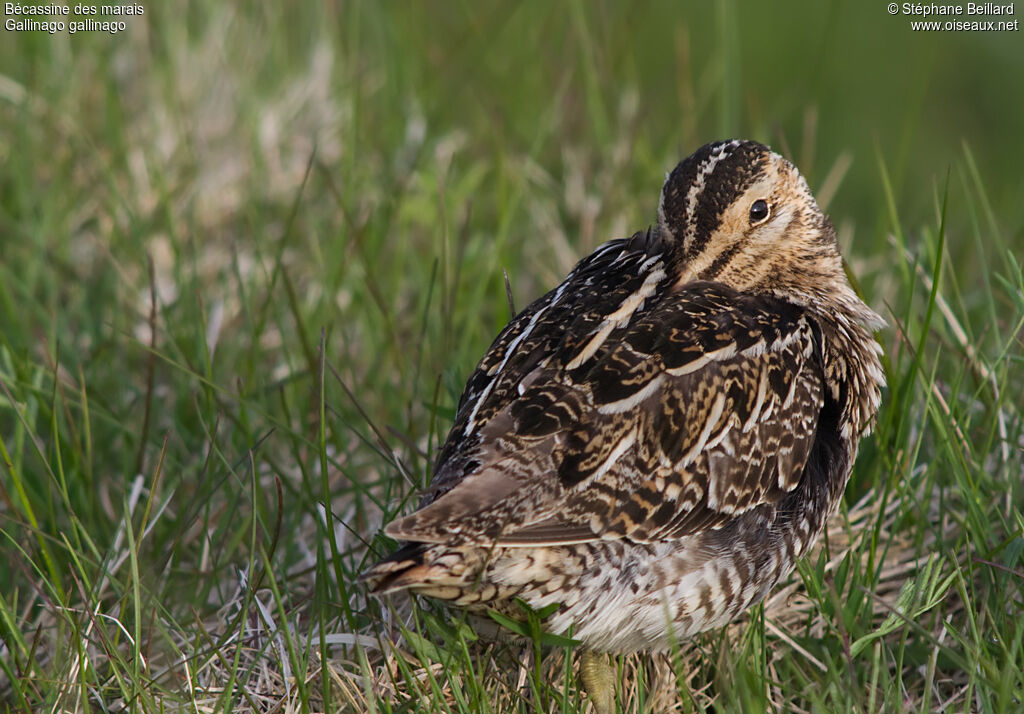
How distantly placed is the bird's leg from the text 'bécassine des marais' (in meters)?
5.13

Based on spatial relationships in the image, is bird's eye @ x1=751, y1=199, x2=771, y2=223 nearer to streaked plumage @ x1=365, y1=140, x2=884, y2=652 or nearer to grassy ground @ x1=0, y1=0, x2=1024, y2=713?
streaked plumage @ x1=365, y1=140, x2=884, y2=652

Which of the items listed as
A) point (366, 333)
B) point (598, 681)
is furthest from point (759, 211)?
point (366, 333)

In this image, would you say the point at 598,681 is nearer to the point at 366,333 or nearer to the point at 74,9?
the point at 366,333

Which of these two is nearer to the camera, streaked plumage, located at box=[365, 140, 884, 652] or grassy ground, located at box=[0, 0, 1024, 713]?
streaked plumage, located at box=[365, 140, 884, 652]

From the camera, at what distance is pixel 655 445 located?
3422 millimetres

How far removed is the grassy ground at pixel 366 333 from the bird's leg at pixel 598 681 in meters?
0.10

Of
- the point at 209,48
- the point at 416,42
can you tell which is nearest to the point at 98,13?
the point at 209,48

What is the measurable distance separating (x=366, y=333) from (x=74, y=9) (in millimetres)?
3152

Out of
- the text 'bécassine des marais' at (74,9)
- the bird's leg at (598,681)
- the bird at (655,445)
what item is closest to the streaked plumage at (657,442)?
the bird at (655,445)

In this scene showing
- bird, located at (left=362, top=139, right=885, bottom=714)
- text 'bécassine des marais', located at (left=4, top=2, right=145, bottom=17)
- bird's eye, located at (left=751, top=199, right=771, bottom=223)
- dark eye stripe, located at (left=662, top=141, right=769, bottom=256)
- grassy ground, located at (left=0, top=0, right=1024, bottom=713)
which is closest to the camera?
bird, located at (left=362, top=139, right=885, bottom=714)

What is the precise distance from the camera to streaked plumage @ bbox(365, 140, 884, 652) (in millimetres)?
3283

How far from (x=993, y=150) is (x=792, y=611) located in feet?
21.1

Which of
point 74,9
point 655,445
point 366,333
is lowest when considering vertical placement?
point 655,445

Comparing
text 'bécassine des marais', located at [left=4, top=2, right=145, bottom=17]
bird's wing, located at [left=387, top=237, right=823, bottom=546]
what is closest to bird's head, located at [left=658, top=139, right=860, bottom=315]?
bird's wing, located at [left=387, top=237, right=823, bottom=546]
